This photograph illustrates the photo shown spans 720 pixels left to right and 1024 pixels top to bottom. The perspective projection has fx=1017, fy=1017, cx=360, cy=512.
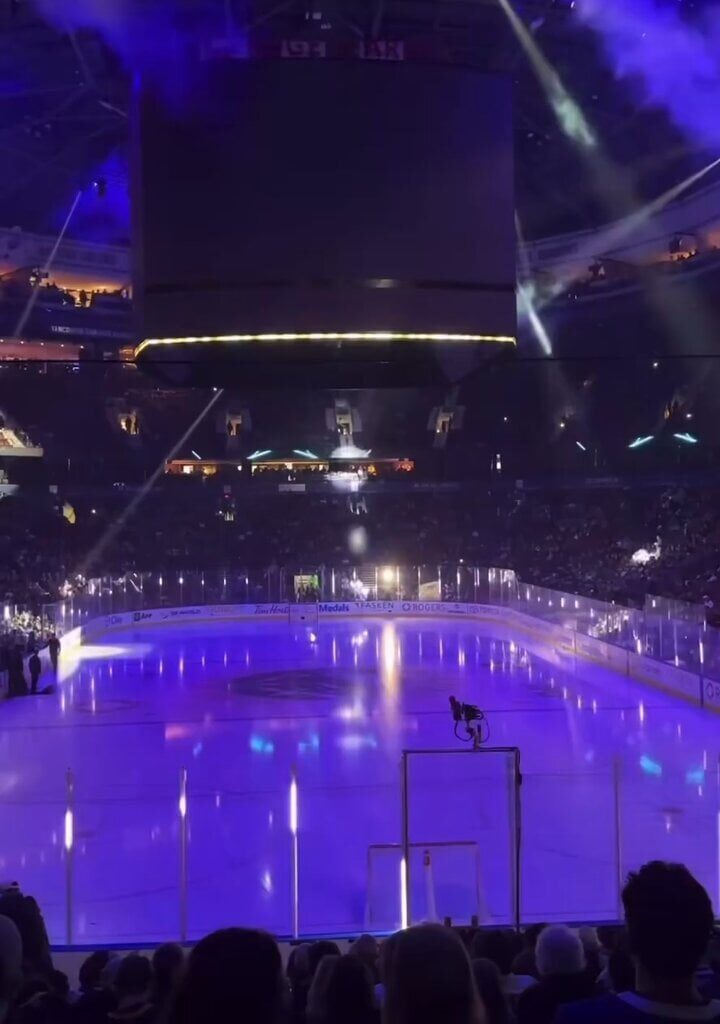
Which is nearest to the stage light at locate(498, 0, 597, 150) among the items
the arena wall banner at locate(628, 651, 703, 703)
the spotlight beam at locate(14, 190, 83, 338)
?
the arena wall banner at locate(628, 651, 703, 703)

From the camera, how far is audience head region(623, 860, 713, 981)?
1666mm

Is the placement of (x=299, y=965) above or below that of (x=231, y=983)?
below

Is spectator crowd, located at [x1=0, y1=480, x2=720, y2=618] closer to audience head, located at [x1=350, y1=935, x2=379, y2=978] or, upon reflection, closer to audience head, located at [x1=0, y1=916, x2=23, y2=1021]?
audience head, located at [x1=350, y1=935, x2=379, y2=978]

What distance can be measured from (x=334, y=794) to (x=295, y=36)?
21.9 ft

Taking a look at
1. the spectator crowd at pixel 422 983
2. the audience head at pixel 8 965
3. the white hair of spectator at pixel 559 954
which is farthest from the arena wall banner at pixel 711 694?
the audience head at pixel 8 965

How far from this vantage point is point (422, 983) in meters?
1.37

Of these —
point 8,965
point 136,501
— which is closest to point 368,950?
point 8,965

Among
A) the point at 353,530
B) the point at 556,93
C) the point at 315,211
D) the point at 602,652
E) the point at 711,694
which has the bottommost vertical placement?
the point at 711,694

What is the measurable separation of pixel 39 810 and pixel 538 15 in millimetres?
10953

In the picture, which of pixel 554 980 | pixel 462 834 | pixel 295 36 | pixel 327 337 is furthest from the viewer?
pixel 295 36

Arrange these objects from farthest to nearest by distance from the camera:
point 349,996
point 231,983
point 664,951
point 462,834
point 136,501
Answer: point 136,501 < point 462,834 < point 349,996 < point 664,951 < point 231,983

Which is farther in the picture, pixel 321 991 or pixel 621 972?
pixel 621 972

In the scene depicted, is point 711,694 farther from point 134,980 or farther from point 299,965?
point 134,980

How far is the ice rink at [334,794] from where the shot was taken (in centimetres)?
661
